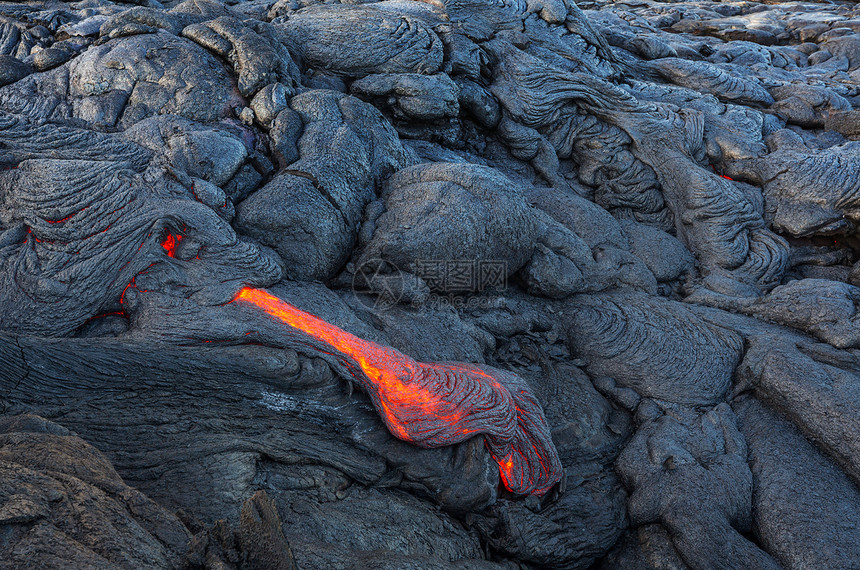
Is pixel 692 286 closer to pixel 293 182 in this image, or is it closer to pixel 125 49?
pixel 293 182

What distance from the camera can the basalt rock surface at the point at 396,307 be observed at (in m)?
4.02

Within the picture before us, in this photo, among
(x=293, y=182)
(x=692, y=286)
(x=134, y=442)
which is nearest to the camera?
(x=134, y=442)

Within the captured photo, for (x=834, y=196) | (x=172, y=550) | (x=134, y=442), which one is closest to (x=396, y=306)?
(x=134, y=442)

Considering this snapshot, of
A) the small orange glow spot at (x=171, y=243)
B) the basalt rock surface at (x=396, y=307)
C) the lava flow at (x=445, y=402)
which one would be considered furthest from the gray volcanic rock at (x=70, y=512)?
the small orange glow spot at (x=171, y=243)

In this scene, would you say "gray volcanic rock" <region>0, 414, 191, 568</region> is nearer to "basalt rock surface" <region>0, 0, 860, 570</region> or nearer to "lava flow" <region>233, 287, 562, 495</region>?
"basalt rock surface" <region>0, 0, 860, 570</region>

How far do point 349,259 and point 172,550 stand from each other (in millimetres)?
3879

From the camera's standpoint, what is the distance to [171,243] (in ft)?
17.1

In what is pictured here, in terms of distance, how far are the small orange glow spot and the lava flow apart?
2.61 ft

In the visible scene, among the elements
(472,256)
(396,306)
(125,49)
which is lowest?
(396,306)

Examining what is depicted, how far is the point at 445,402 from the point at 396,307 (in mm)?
1597

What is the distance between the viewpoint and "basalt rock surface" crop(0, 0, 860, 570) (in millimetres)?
4023

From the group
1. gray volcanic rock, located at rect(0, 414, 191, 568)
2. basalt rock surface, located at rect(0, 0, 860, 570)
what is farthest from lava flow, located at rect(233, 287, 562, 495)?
gray volcanic rock, located at rect(0, 414, 191, 568)

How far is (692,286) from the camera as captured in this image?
301 inches

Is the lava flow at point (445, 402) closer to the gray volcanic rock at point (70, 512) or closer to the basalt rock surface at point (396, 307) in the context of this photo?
the basalt rock surface at point (396, 307)
